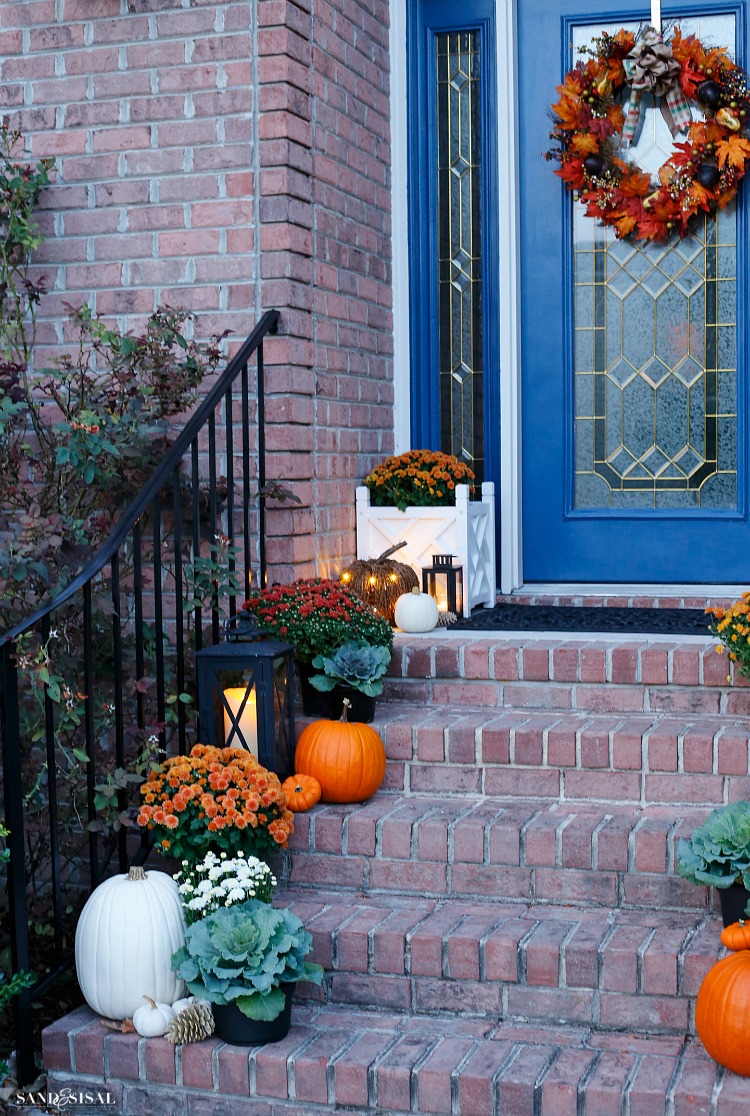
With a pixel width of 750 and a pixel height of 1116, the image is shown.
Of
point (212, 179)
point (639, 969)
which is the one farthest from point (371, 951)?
point (212, 179)

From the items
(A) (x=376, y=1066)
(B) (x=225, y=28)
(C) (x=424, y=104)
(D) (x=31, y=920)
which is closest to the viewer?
(A) (x=376, y=1066)

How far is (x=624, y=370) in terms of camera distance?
440cm

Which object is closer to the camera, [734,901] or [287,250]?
[734,901]

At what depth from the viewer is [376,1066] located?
2.52 m

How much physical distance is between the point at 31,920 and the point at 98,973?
47cm

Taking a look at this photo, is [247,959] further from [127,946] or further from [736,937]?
[736,937]

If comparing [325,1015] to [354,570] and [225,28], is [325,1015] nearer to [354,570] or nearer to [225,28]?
[354,570]

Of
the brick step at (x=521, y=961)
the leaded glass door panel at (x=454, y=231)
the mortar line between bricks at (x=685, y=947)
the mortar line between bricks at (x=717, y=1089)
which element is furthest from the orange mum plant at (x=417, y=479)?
the mortar line between bricks at (x=717, y=1089)

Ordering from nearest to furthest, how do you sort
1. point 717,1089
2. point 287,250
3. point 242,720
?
point 717,1089
point 242,720
point 287,250

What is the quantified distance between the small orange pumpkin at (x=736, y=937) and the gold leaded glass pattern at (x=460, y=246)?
230cm

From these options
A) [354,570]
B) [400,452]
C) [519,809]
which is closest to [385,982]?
[519,809]

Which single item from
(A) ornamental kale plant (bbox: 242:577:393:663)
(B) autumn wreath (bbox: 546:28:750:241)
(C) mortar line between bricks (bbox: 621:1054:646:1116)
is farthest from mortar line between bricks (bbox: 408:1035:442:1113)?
(B) autumn wreath (bbox: 546:28:750:241)

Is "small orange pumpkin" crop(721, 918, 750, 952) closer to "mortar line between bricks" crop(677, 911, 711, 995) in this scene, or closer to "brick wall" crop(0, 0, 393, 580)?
"mortar line between bricks" crop(677, 911, 711, 995)

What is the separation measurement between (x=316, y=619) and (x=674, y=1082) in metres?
1.49
